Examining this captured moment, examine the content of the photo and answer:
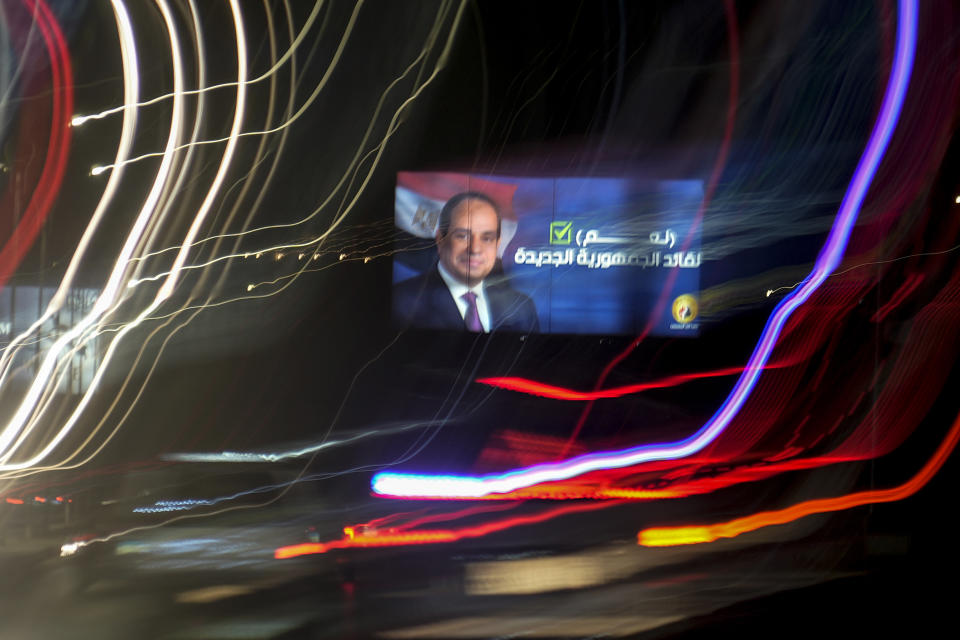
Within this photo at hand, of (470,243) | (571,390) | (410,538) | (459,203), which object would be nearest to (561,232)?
(470,243)

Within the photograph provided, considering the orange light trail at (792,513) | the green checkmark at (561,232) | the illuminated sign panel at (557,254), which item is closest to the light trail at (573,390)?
the illuminated sign panel at (557,254)

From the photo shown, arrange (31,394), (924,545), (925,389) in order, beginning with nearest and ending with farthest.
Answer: (31,394), (924,545), (925,389)

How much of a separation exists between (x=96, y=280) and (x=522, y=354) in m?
4.09

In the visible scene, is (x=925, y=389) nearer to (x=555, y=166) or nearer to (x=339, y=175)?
(x=555, y=166)

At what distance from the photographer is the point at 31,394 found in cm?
501

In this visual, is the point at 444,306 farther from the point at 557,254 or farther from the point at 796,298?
the point at 796,298

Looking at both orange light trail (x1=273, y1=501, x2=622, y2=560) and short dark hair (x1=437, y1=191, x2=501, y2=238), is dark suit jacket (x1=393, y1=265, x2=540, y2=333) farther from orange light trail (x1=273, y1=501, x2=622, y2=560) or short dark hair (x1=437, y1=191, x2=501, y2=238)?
orange light trail (x1=273, y1=501, x2=622, y2=560)

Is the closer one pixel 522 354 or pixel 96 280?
pixel 96 280

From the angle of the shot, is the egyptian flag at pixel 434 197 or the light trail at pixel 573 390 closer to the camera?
the light trail at pixel 573 390

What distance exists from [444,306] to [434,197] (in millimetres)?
1100

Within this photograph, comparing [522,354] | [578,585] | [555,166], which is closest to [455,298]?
[522,354]

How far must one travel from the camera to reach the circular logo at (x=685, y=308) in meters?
8.29

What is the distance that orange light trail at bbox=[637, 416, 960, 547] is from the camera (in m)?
5.79

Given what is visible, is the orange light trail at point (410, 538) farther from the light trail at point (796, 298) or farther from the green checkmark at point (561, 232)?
the green checkmark at point (561, 232)
